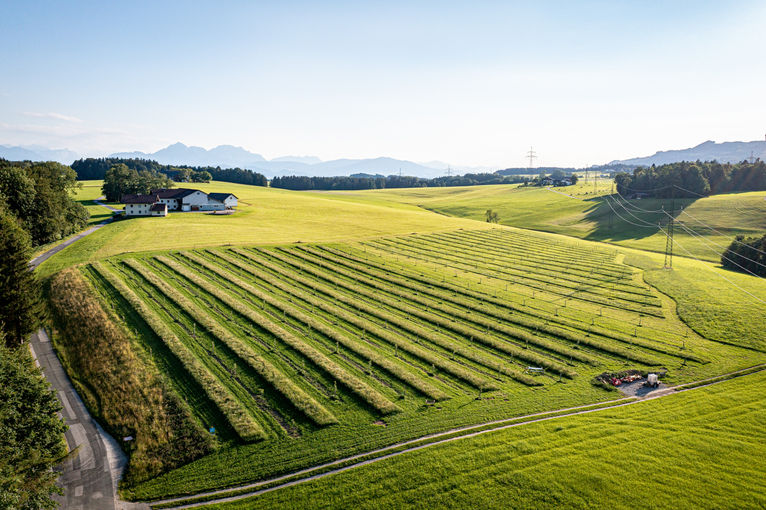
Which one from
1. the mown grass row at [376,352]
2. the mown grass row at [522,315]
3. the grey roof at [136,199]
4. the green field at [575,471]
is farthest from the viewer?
the grey roof at [136,199]

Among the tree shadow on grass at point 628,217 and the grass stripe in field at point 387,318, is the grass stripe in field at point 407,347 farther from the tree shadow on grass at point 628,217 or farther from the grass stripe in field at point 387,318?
the tree shadow on grass at point 628,217

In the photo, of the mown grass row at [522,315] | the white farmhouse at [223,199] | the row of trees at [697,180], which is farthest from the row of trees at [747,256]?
the white farmhouse at [223,199]

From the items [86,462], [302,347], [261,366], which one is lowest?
[86,462]

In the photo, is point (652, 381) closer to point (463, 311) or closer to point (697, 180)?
point (463, 311)

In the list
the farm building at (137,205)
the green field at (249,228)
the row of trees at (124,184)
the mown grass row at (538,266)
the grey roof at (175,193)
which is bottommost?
the mown grass row at (538,266)

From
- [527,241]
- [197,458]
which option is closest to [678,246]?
[527,241]

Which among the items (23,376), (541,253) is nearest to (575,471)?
(23,376)

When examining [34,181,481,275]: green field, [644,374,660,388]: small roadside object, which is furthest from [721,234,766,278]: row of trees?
[34,181,481,275]: green field
